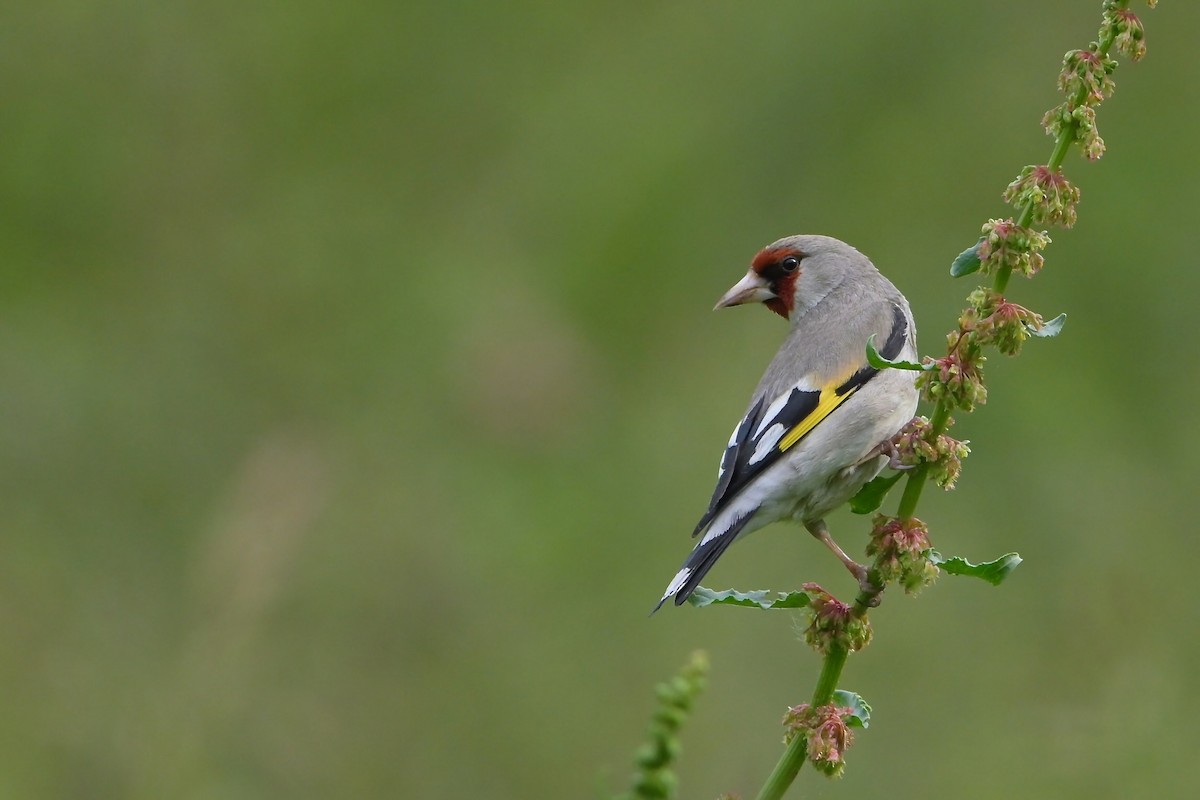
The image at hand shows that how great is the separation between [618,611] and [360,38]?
21.5 ft

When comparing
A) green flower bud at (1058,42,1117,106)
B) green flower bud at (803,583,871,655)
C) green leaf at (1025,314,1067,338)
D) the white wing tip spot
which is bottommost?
green flower bud at (803,583,871,655)

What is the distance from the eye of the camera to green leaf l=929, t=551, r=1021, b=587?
2551mm

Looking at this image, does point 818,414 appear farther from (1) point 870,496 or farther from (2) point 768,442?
(1) point 870,496

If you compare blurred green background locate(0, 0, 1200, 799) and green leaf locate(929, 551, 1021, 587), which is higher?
blurred green background locate(0, 0, 1200, 799)

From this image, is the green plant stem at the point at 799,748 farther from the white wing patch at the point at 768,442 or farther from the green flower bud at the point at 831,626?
the white wing patch at the point at 768,442

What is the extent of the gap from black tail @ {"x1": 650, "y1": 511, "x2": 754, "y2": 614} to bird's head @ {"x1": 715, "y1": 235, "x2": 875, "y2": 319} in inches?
55.4

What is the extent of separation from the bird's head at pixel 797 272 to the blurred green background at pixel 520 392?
194cm

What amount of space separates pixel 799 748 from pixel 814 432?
214 centimetres

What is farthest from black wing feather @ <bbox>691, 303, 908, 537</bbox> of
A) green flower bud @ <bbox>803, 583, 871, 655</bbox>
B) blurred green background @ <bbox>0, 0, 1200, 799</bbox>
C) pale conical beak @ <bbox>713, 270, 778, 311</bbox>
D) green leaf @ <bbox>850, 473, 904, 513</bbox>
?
blurred green background @ <bbox>0, 0, 1200, 799</bbox>

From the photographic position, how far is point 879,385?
4.55 m

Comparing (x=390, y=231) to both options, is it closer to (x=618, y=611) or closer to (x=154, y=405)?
(x=154, y=405)

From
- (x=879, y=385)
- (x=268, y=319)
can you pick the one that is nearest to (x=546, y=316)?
(x=268, y=319)

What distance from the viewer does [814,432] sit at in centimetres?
444

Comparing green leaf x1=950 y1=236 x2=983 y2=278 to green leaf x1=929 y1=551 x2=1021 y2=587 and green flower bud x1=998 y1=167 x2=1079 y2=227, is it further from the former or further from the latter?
green leaf x1=929 y1=551 x2=1021 y2=587
